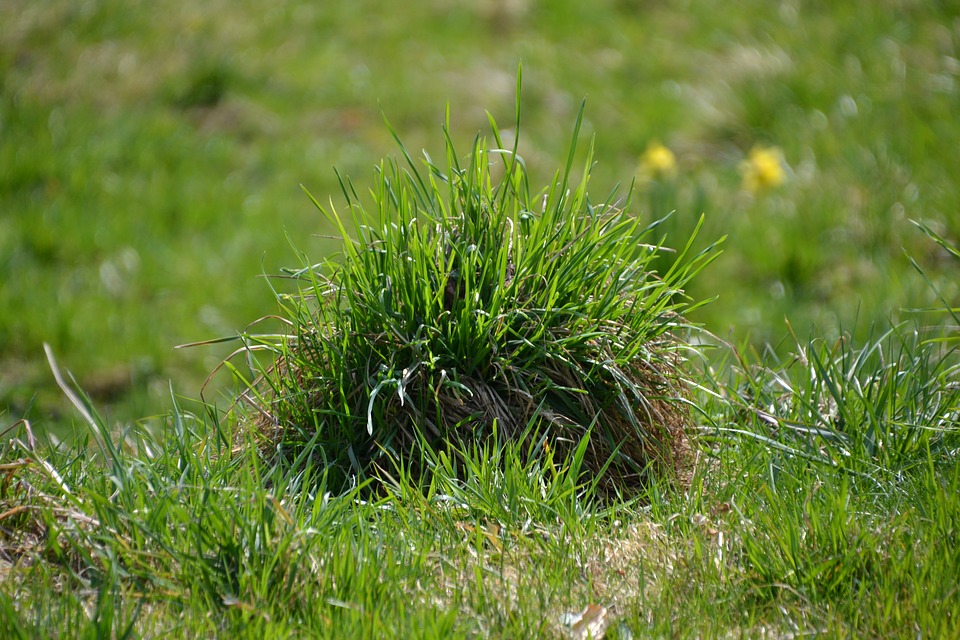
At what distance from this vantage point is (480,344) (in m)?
2.58

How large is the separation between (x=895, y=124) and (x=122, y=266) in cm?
520

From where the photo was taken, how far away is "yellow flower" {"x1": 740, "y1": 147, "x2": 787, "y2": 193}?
6125 mm

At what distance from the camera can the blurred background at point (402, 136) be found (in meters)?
5.47

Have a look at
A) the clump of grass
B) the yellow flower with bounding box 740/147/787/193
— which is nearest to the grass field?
the yellow flower with bounding box 740/147/787/193

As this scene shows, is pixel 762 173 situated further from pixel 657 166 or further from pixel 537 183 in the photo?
pixel 537 183

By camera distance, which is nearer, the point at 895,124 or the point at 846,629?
the point at 846,629

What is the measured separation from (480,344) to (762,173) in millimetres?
4121

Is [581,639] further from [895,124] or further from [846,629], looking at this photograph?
[895,124]

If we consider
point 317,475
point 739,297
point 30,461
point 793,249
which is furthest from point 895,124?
point 30,461

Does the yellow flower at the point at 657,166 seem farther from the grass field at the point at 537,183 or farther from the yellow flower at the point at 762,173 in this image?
the yellow flower at the point at 762,173

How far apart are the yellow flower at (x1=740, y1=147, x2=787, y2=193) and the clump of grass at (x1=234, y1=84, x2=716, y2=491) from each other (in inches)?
147

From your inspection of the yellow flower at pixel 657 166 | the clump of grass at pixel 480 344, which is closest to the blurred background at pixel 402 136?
the yellow flower at pixel 657 166

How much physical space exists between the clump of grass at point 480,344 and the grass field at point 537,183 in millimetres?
127

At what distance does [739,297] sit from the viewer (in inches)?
217
